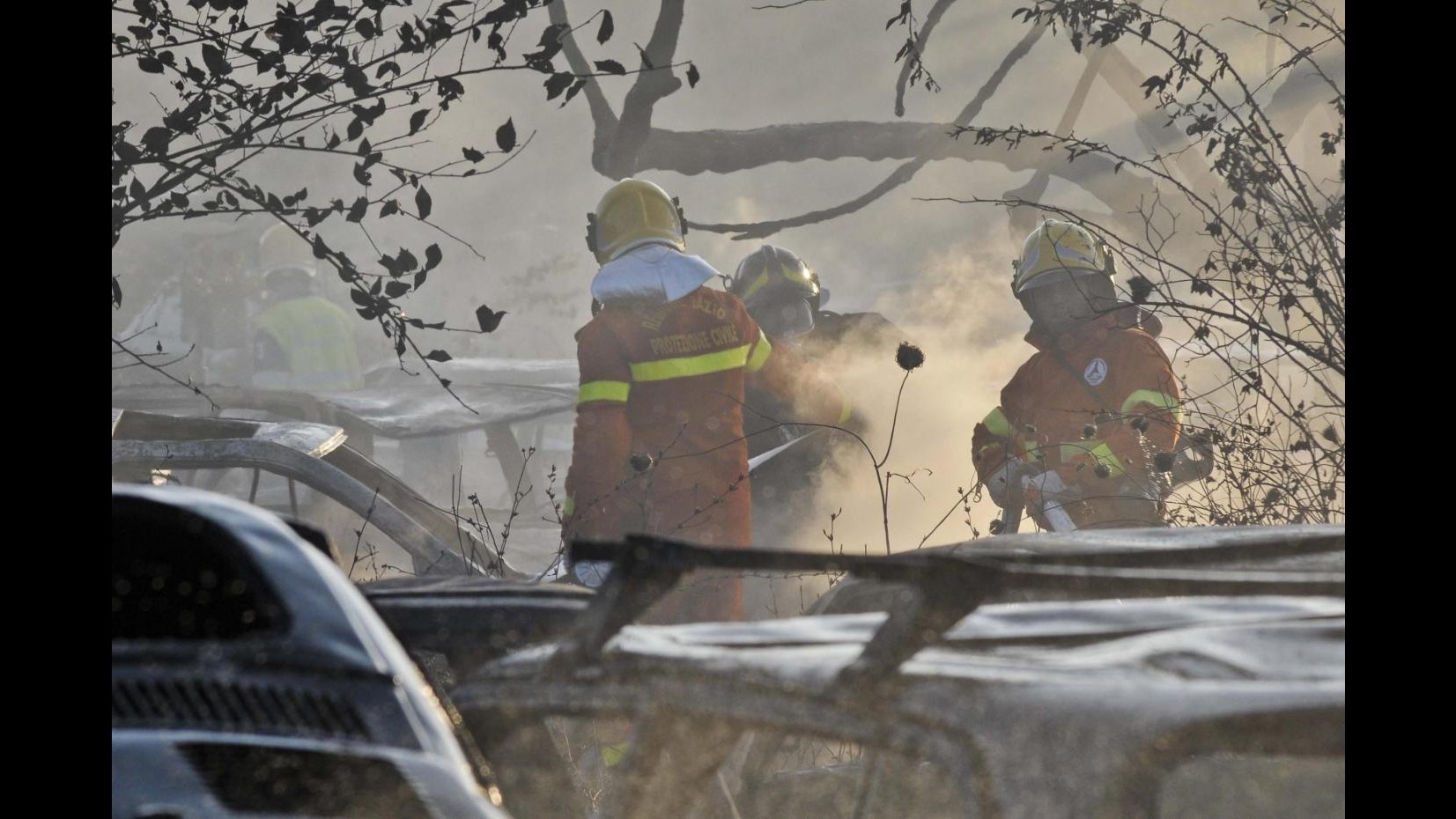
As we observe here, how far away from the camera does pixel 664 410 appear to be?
18.6ft

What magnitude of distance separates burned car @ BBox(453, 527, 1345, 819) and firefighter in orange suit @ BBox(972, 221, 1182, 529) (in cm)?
361

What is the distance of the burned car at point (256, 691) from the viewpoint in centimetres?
115

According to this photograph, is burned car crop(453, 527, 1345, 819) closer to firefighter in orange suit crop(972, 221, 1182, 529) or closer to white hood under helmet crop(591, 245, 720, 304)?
firefighter in orange suit crop(972, 221, 1182, 529)

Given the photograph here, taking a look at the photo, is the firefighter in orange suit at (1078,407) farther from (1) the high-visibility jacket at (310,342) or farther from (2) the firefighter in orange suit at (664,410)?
(1) the high-visibility jacket at (310,342)

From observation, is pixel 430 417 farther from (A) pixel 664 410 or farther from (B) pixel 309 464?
(B) pixel 309 464

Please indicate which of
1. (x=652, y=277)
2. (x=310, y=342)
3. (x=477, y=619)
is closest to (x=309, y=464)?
(x=652, y=277)

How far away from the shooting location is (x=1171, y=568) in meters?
1.69

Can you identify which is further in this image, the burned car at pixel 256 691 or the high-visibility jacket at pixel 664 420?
the high-visibility jacket at pixel 664 420

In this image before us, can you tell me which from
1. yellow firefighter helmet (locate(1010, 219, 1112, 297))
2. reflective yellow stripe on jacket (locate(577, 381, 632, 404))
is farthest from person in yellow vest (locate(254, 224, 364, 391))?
yellow firefighter helmet (locate(1010, 219, 1112, 297))

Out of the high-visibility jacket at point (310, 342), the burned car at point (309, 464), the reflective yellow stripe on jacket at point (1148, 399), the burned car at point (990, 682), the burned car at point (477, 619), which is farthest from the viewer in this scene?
the high-visibility jacket at point (310, 342)

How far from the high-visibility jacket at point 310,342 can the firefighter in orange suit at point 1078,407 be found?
11.7 metres

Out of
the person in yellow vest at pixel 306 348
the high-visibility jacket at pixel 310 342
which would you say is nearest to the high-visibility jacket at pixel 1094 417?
the person in yellow vest at pixel 306 348
